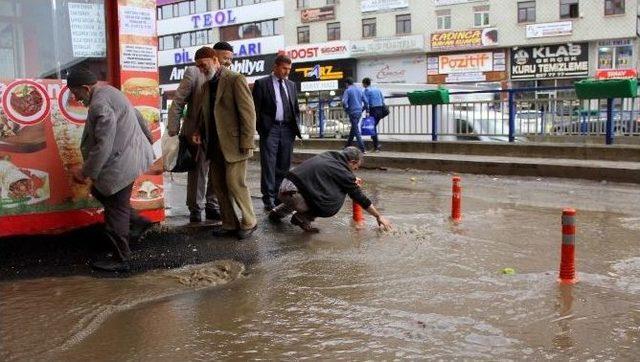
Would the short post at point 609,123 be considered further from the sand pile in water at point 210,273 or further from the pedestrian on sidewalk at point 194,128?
the sand pile in water at point 210,273

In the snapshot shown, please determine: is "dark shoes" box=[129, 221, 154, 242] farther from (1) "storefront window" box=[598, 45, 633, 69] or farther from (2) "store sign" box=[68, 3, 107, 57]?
(1) "storefront window" box=[598, 45, 633, 69]

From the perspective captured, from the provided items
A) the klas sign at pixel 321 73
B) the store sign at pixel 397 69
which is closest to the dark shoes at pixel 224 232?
the store sign at pixel 397 69

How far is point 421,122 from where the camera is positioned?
15.5 metres

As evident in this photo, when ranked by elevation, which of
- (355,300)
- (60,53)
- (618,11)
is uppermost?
(618,11)

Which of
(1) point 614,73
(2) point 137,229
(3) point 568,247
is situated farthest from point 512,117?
(1) point 614,73

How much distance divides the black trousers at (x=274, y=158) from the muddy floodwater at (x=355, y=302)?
674mm

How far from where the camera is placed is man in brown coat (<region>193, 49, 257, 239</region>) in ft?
19.5

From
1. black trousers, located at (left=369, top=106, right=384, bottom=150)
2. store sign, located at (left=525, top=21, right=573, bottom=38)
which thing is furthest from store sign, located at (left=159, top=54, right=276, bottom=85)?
black trousers, located at (left=369, top=106, right=384, bottom=150)

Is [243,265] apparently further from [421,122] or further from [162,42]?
[162,42]

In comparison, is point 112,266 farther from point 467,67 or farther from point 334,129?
point 467,67

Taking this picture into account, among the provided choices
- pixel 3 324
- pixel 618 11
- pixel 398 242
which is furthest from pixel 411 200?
pixel 618 11

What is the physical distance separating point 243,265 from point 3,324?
192 cm

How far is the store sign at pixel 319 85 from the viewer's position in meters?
47.6

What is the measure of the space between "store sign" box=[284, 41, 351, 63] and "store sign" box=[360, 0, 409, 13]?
284 centimetres
